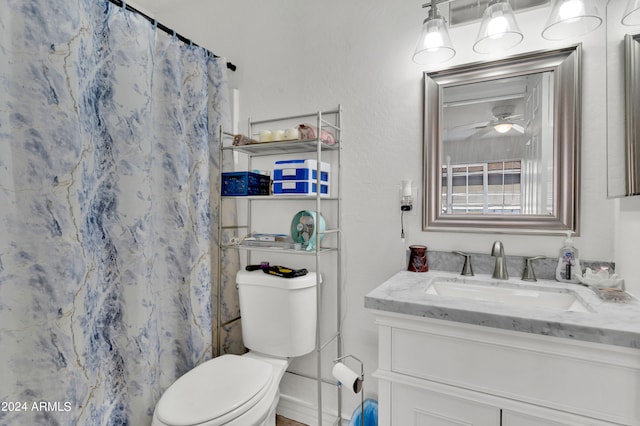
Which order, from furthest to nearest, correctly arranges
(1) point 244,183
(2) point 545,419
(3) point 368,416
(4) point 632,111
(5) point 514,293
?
1. (1) point 244,183
2. (3) point 368,416
3. (5) point 514,293
4. (4) point 632,111
5. (2) point 545,419

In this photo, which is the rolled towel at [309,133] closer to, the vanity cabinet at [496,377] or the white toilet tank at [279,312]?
the white toilet tank at [279,312]

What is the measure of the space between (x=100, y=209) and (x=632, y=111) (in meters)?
2.01

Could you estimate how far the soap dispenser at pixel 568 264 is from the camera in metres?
1.20

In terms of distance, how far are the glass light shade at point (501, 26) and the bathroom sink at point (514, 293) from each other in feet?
3.18

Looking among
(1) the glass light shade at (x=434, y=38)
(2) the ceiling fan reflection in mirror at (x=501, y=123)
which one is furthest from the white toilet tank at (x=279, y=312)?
(1) the glass light shade at (x=434, y=38)

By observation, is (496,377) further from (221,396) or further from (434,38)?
(434,38)

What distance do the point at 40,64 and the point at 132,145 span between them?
1.24 feet

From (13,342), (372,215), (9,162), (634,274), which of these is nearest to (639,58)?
(634,274)

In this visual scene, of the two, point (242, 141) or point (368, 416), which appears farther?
point (242, 141)

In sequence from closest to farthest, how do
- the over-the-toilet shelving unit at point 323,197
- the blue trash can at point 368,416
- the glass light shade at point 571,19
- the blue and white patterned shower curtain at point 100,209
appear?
the blue and white patterned shower curtain at point 100,209 → the glass light shade at point 571,19 → the blue trash can at point 368,416 → the over-the-toilet shelving unit at point 323,197

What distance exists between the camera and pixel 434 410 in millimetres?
984

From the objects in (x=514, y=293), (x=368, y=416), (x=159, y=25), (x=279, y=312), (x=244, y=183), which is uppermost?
(x=159, y=25)

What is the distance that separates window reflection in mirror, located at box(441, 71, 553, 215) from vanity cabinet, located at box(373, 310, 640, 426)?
637mm

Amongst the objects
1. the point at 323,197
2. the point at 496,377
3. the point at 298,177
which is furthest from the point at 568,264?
the point at 298,177
